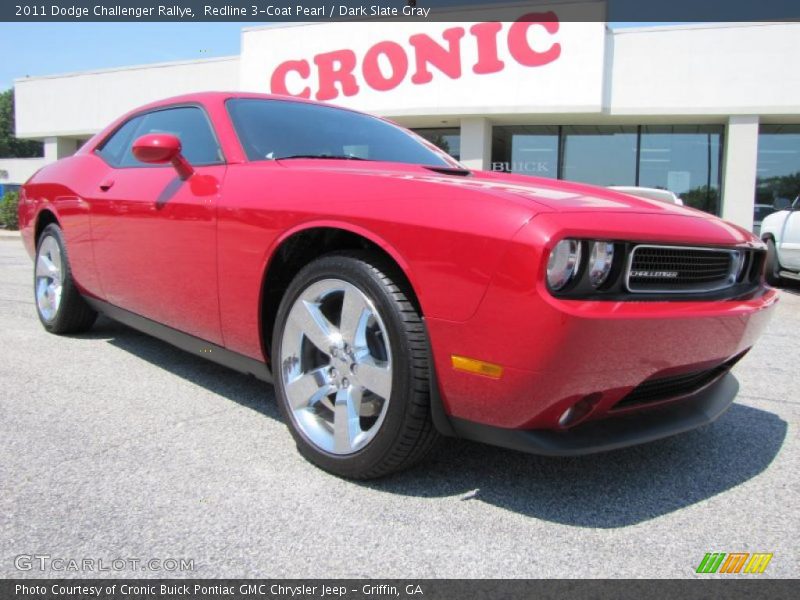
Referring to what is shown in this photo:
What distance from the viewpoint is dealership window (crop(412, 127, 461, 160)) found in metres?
15.3

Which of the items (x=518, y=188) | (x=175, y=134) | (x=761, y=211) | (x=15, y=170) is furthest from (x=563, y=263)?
(x=15, y=170)

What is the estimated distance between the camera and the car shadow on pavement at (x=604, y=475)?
83.3 inches

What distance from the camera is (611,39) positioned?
13.1 metres

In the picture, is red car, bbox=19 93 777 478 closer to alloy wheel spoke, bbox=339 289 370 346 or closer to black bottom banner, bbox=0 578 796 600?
alloy wheel spoke, bbox=339 289 370 346

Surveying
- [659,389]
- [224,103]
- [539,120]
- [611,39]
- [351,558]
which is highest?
[611,39]

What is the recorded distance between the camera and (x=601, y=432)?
199 cm

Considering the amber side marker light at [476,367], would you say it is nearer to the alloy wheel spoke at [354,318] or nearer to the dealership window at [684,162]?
the alloy wheel spoke at [354,318]

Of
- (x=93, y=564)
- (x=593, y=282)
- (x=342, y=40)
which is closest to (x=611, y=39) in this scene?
(x=342, y=40)

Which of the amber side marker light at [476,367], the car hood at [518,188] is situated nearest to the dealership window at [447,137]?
the car hood at [518,188]

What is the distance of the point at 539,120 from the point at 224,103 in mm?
12249

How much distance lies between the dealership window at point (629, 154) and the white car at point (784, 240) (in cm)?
566

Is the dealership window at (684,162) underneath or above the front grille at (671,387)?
above

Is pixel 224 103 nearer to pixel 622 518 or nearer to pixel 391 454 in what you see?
pixel 391 454

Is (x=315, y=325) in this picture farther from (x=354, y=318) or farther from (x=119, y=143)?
(x=119, y=143)
